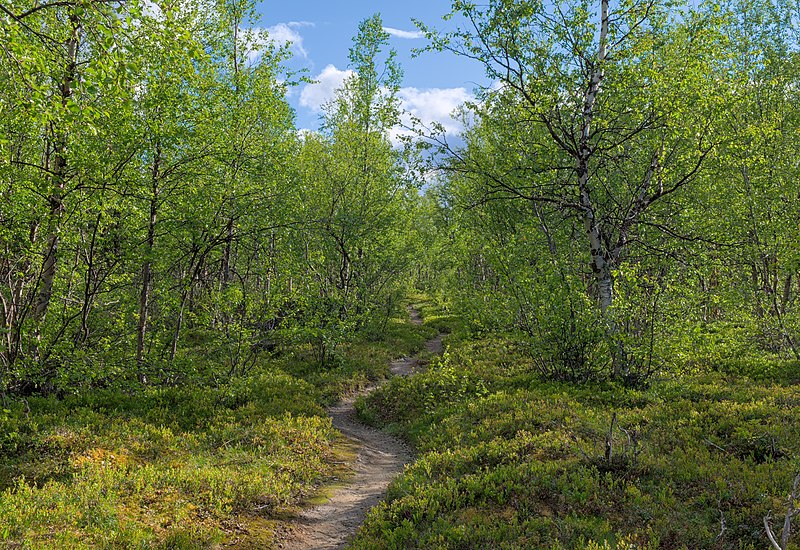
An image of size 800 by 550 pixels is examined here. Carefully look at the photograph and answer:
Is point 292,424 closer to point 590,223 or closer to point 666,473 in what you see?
point 666,473

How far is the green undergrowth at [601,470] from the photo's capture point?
24.3 ft

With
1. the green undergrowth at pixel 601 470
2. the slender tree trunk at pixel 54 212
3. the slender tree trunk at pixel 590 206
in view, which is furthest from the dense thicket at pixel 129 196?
the green undergrowth at pixel 601 470

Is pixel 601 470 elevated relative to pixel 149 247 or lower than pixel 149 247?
lower

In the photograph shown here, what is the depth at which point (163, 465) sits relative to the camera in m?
10.5

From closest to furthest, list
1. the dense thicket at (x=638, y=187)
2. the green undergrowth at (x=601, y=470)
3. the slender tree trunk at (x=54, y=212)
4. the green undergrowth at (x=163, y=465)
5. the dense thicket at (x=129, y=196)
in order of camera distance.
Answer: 1. the green undergrowth at (x=601, y=470)
2. the green undergrowth at (x=163, y=465)
3. the dense thicket at (x=129, y=196)
4. the slender tree trunk at (x=54, y=212)
5. the dense thicket at (x=638, y=187)

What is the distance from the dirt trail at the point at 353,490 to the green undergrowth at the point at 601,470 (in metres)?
0.65

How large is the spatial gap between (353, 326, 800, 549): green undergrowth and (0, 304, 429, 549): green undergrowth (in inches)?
106

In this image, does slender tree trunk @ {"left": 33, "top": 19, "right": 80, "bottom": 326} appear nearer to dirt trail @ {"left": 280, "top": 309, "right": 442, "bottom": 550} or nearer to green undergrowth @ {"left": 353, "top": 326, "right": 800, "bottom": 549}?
dirt trail @ {"left": 280, "top": 309, "right": 442, "bottom": 550}

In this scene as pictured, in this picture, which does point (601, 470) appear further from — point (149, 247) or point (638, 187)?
point (149, 247)

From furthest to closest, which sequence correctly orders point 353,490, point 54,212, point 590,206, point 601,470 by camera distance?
point 590,206 < point 54,212 < point 353,490 < point 601,470

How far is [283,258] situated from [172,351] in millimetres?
5013

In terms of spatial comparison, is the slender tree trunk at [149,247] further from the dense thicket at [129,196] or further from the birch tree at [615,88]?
the birch tree at [615,88]

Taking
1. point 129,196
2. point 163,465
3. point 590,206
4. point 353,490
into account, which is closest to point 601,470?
point 353,490

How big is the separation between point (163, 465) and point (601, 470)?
9.52 meters
